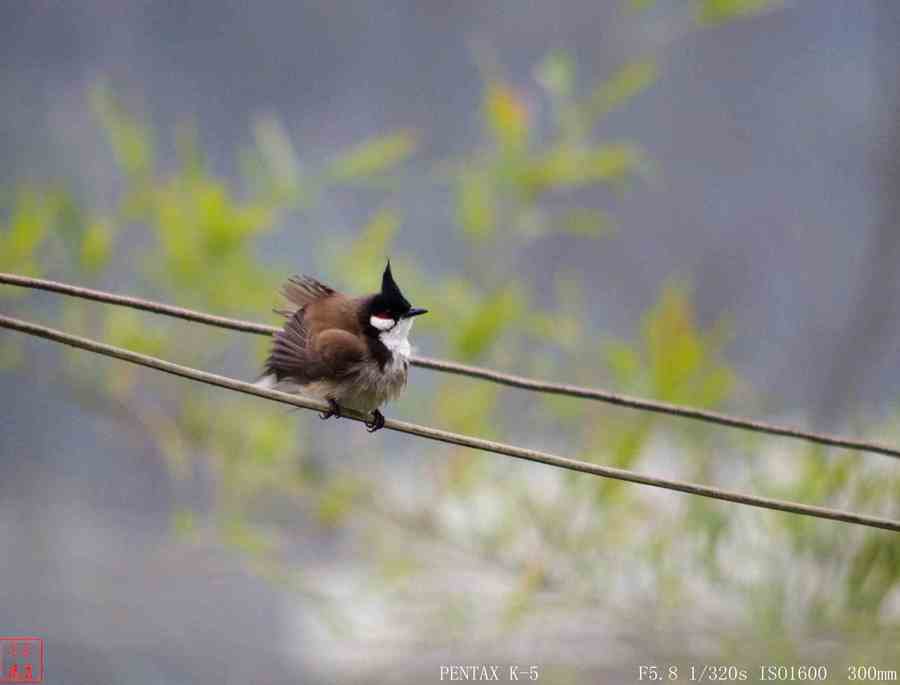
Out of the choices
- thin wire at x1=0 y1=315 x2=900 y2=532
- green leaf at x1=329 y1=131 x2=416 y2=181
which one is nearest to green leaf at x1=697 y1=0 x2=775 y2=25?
green leaf at x1=329 y1=131 x2=416 y2=181

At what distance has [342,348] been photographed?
160 centimetres

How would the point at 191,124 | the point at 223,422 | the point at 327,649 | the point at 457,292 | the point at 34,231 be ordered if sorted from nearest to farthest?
1. the point at 34,231
2. the point at 457,292
3. the point at 223,422
4. the point at 191,124
5. the point at 327,649

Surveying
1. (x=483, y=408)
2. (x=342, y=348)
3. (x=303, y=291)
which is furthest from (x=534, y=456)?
(x=483, y=408)

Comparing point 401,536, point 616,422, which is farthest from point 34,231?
point 616,422

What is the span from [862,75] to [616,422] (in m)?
1.69

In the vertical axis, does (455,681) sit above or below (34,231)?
below

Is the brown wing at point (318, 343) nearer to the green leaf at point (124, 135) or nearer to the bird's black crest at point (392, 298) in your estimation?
the bird's black crest at point (392, 298)

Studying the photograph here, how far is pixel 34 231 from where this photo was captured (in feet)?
6.66

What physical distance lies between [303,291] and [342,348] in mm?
163

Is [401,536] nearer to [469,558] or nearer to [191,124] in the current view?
[469,558]

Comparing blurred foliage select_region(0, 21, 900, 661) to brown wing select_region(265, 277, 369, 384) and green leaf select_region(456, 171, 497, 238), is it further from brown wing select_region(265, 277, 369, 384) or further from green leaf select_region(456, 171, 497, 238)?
brown wing select_region(265, 277, 369, 384)

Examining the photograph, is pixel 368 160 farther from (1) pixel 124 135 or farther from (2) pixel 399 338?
(2) pixel 399 338

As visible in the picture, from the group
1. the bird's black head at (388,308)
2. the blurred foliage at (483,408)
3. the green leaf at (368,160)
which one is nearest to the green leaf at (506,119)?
the blurred foliage at (483,408)

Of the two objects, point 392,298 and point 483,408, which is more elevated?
point 483,408
